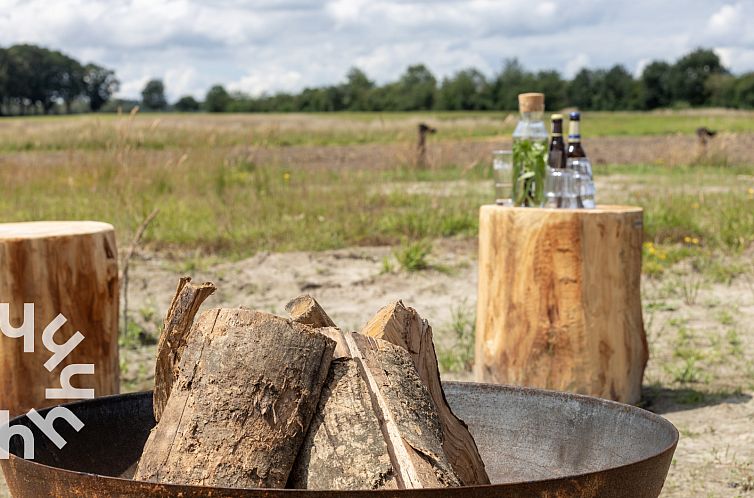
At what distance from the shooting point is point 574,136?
4.04m

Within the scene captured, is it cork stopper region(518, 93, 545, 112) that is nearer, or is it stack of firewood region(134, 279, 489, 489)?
stack of firewood region(134, 279, 489, 489)

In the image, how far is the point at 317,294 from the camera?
6.37 m

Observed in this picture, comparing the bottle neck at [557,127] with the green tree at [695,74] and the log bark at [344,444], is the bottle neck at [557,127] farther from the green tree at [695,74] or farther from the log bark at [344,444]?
the green tree at [695,74]

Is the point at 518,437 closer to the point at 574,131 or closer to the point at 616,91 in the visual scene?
the point at 574,131

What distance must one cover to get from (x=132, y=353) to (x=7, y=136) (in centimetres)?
A: 2454

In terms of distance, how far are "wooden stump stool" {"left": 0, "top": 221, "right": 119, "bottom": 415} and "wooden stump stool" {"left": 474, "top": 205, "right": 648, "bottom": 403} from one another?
169 centimetres

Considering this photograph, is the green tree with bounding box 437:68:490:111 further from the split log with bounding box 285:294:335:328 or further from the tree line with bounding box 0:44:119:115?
the split log with bounding box 285:294:335:328

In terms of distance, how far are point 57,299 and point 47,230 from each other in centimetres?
32

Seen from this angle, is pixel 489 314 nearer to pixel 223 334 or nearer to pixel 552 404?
pixel 552 404

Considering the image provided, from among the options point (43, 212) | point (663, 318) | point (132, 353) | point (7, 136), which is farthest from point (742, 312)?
point (7, 136)

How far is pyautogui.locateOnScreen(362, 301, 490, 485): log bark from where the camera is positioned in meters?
2.16

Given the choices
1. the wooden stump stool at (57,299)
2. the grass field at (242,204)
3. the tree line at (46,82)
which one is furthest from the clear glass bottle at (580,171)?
the tree line at (46,82)

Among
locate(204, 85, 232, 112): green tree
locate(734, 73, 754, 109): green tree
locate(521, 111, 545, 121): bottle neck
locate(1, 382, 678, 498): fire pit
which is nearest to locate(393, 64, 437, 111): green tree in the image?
locate(204, 85, 232, 112): green tree

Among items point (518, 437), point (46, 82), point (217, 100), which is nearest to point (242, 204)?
point (518, 437)
